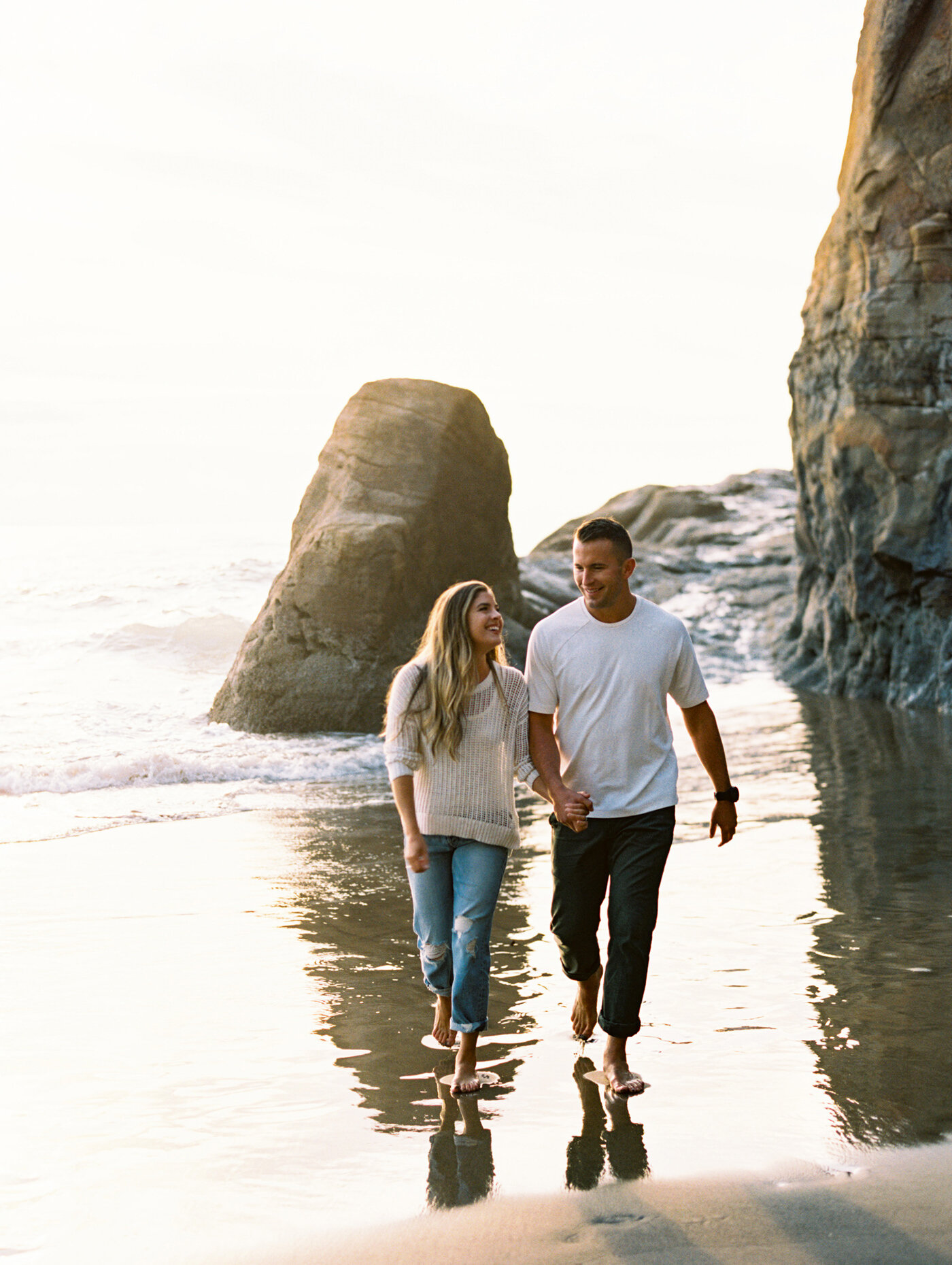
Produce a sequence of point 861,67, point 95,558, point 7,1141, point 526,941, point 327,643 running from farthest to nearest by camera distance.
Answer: point 95,558 → point 861,67 → point 327,643 → point 526,941 → point 7,1141

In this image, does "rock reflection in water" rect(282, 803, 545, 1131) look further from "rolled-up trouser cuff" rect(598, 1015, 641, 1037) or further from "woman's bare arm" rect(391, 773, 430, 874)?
"woman's bare arm" rect(391, 773, 430, 874)

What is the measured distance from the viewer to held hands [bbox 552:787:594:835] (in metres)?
3.76

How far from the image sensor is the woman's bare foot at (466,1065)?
3.73 metres

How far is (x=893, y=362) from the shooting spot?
51.1 feet

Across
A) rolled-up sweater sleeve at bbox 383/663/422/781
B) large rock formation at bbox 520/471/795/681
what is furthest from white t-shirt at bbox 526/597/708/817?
large rock formation at bbox 520/471/795/681

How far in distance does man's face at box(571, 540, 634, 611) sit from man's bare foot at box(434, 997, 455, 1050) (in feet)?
4.79

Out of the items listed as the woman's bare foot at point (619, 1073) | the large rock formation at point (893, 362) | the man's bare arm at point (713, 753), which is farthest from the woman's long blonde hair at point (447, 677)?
the large rock formation at point (893, 362)

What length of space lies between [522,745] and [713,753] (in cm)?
63

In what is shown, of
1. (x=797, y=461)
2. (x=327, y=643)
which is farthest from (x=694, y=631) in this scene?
(x=327, y=643)

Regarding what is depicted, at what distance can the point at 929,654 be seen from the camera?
51.3 feet

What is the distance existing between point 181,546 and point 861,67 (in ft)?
107

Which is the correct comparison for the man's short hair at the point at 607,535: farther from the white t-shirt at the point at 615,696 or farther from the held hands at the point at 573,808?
the held hands at the point at 573,808

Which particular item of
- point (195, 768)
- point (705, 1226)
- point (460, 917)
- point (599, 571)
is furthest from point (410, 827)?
point (195, 768)

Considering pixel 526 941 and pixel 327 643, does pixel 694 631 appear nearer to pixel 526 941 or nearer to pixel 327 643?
pixel 327 643
